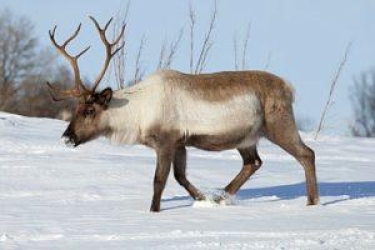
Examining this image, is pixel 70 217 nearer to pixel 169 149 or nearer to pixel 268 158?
pixel 169 149

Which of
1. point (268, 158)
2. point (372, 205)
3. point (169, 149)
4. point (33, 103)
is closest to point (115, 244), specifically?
point (169, 149)

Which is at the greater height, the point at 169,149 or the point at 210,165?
the point at 169,149

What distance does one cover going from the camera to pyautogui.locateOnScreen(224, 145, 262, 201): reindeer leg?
10.1 m

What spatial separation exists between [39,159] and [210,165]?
2505 mm

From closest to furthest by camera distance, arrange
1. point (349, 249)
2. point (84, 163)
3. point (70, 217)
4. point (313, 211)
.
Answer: point (349, 249) < point (70, 217) < point (313, 211) < point (84, 163)

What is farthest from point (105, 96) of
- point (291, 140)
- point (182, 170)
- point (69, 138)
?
point (291, 140)

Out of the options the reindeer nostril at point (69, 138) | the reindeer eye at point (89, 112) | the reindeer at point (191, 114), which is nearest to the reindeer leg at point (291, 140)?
the reindeer at point (191, 114)

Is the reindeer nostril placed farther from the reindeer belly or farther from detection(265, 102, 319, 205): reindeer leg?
detection(265, 102, 319, 205): reindeer leg

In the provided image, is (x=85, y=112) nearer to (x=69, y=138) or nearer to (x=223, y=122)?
(x=69, y=138)

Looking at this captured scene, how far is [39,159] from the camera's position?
13094 mm

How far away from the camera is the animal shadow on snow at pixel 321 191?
10.2 metres

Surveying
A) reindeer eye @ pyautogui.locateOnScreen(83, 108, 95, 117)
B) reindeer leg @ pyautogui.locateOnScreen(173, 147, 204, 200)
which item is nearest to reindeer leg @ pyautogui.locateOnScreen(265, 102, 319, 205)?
reindeer leg @ pyautogui.locateOnScreen(173, 147, 204, 200)

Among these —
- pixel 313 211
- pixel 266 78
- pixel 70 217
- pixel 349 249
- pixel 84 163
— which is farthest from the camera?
pixel 84 163

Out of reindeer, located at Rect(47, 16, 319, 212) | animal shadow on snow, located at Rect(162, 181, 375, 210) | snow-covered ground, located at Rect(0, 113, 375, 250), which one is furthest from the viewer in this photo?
animal shadow on snow, located at Rect(162, 181, 375, 210)
